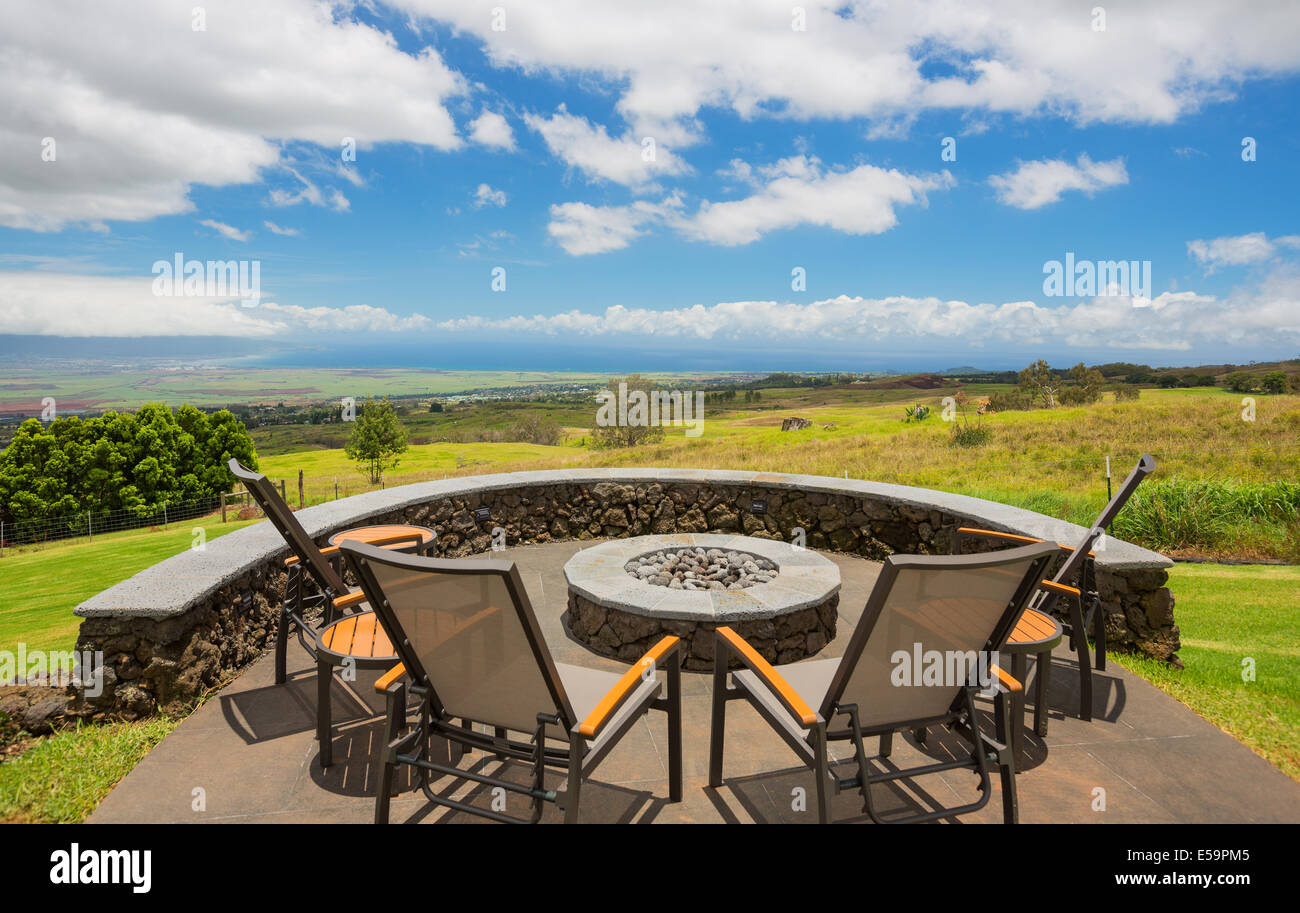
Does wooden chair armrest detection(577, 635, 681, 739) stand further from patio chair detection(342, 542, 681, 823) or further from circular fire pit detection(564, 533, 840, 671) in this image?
circular fire pit detection(564, 533, 840, 671)

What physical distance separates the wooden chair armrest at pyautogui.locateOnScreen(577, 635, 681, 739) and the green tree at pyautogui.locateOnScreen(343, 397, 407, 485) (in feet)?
168

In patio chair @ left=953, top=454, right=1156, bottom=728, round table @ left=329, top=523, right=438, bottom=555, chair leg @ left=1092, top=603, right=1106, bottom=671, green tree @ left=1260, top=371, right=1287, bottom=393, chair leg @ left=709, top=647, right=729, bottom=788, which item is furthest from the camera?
green tree @ left=1260, top=371, right=1287, bottom=393

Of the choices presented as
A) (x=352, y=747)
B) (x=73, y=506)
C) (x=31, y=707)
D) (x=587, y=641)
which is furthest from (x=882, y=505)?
(x=73, y=506)

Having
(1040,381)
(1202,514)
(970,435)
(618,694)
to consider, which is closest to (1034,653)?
(618,694)

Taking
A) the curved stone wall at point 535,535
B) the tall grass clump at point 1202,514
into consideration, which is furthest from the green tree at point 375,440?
the tall grass clump at point 1202,514

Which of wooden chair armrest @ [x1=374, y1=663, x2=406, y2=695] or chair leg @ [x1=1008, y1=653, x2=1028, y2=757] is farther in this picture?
chair leg @ [x1=1008, y1=653, x2=1028, y2=757]

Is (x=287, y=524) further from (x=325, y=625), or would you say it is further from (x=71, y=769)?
(x=71, y=769)

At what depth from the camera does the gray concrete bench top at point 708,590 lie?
3944mm

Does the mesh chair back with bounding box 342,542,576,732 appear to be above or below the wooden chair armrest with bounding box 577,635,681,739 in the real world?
above

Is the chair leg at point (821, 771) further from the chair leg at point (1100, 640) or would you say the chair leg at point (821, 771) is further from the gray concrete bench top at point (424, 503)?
the gray concrete bench top at point (424, 503)

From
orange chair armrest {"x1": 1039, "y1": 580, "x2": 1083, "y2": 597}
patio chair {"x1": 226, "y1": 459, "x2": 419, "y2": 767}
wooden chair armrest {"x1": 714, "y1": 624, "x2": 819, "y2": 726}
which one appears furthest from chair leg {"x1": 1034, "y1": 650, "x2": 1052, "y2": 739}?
patio chair {"x1": 226, "y1": 459, "x2": 419, "y2": 767}

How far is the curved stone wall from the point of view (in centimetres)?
321

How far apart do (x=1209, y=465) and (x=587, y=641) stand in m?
13.8
